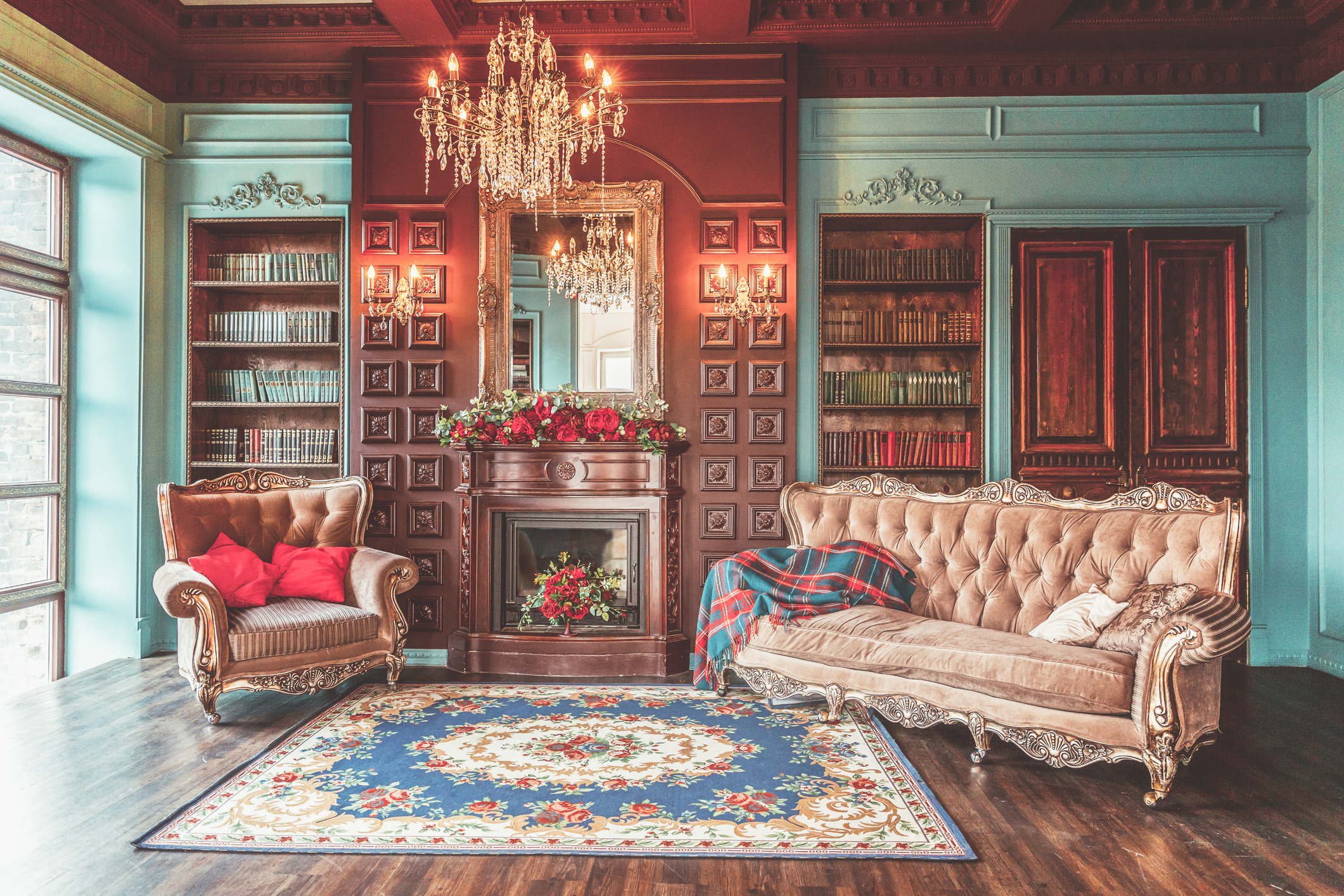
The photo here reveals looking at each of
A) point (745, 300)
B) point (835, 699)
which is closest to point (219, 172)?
point (745, 300)

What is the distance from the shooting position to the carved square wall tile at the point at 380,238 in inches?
198

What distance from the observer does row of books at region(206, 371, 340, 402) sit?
5145 mm

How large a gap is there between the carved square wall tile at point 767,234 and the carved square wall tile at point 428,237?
75.7 inches

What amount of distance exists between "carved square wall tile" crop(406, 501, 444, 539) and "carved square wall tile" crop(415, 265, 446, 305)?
1.27 m

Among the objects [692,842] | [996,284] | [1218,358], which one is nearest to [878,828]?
[692,842]

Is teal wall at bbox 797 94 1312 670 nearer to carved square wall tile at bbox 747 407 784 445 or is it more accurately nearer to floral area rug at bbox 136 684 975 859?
carved square wall tile at bbox 747 407 784 445

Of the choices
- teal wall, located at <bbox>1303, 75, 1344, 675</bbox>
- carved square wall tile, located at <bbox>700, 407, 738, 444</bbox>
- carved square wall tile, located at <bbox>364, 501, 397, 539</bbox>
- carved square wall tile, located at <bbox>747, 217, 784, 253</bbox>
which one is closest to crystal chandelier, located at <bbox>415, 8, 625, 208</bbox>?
carved square wall tile, located at <bbox>747, 217, 784, 253</bbox>

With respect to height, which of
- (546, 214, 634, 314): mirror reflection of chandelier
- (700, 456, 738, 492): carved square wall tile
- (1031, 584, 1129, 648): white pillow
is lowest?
(1031, 584, 1129, 648): white pillow

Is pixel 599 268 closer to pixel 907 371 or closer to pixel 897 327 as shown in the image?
pixel 897 327

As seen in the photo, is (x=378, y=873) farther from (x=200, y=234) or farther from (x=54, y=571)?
(x=200, y=234)

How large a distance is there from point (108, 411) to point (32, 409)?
364 millimetres

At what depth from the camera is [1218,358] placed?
4.94 meters

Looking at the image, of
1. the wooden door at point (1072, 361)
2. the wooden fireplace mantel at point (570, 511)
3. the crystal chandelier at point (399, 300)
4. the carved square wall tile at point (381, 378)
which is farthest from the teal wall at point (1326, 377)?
the carved square wall tile at point (381, 378)

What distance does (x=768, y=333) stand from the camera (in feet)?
16.2
